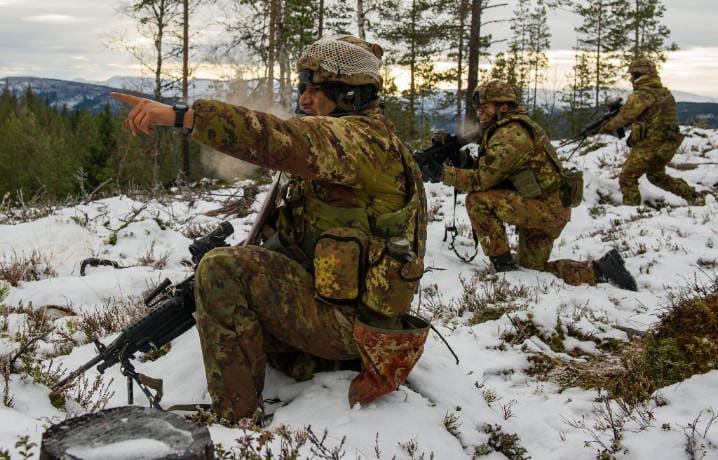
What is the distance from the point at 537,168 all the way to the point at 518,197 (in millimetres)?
388

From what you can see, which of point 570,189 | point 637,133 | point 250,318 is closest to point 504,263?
point 570,189

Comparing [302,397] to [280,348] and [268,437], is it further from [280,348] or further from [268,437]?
[268,437]

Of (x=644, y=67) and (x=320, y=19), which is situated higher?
(x=320, y=19)

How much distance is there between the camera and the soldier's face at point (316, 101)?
10.3 feet

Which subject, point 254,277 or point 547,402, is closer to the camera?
point 254,277

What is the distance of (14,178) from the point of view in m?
47.5

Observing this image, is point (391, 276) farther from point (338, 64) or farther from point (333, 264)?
point (338, 64)

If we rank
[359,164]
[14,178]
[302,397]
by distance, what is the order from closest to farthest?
[359,164] → [302,397] → [14,178]

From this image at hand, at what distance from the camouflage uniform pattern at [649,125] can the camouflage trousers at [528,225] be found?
4.26 meters

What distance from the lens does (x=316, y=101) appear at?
3139mm

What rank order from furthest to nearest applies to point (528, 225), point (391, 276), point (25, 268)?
1. point (528, 225)
2. point (25, 268)
3. point (391, 276)

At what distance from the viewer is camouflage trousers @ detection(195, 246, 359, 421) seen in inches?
111

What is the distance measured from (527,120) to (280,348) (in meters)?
4.27

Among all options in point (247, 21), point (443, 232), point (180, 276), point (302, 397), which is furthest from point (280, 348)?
point (247, 21)
